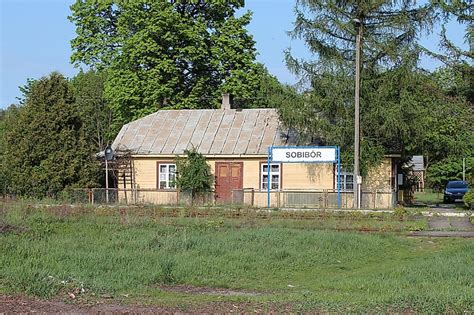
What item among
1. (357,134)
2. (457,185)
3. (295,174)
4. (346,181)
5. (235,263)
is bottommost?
(235,263)

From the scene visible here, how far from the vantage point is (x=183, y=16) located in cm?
5109

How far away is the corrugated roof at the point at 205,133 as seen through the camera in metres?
38.4

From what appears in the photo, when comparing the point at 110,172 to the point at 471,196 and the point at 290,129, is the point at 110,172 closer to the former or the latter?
the point at 290,129

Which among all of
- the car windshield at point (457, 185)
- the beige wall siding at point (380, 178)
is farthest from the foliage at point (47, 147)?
the car windshield at point (457, 185)

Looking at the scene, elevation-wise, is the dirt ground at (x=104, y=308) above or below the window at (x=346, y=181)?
below

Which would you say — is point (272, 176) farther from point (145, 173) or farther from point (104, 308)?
point (104, 308)

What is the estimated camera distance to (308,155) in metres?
34.9

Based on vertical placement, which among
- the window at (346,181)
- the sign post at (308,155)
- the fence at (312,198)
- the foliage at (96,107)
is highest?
the foliage at (96,107)

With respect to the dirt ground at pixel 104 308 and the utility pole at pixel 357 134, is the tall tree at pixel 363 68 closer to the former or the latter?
the utility pole at pixel 357 134

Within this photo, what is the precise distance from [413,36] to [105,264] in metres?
24.9

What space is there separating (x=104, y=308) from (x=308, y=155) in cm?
2575

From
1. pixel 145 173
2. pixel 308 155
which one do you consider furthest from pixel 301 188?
pixel 145 173

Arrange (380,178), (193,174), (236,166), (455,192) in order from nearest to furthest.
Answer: (380,178)
(193,174)
(236,166)
(455,192)

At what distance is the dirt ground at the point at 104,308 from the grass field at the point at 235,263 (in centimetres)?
32
